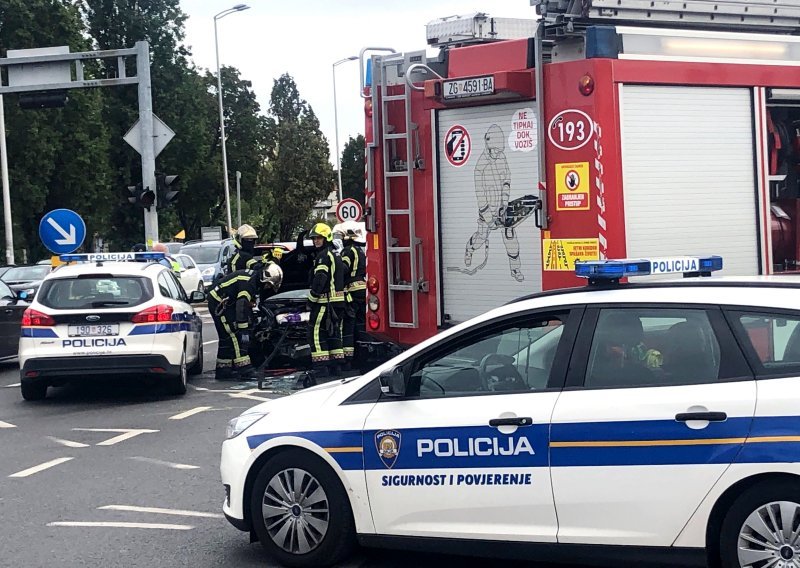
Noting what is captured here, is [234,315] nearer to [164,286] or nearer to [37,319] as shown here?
[164,286]

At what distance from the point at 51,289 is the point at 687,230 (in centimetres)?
663

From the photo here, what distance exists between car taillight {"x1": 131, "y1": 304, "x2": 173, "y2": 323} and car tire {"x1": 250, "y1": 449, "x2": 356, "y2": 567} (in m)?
6.29

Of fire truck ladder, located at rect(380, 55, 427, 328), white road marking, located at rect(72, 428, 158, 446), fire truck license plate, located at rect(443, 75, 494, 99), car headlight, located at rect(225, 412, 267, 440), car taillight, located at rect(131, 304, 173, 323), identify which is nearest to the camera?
car headlight, located at rect(225, 412, 267, 440)

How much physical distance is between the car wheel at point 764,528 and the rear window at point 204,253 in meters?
29.4

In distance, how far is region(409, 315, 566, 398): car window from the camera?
537cm

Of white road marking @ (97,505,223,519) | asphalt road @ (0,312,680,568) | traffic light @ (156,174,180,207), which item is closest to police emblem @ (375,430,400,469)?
asphalt road @ (0,312,680,568)

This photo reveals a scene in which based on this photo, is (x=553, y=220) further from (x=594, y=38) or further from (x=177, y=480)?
(x=177, y=480)

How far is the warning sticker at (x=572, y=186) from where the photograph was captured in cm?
903

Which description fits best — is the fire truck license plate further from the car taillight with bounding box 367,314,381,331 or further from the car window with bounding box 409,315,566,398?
the car window with bounding box 409,315,566,398

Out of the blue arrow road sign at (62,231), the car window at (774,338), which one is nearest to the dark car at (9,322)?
the blue arrow road sign at (62,231)

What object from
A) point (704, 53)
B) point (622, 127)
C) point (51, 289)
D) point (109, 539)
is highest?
point (704, 53)

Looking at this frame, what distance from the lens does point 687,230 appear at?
9227mm

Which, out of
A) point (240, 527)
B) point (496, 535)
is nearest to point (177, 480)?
point (240, 527)

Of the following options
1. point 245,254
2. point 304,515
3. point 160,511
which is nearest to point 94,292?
point 245,254
